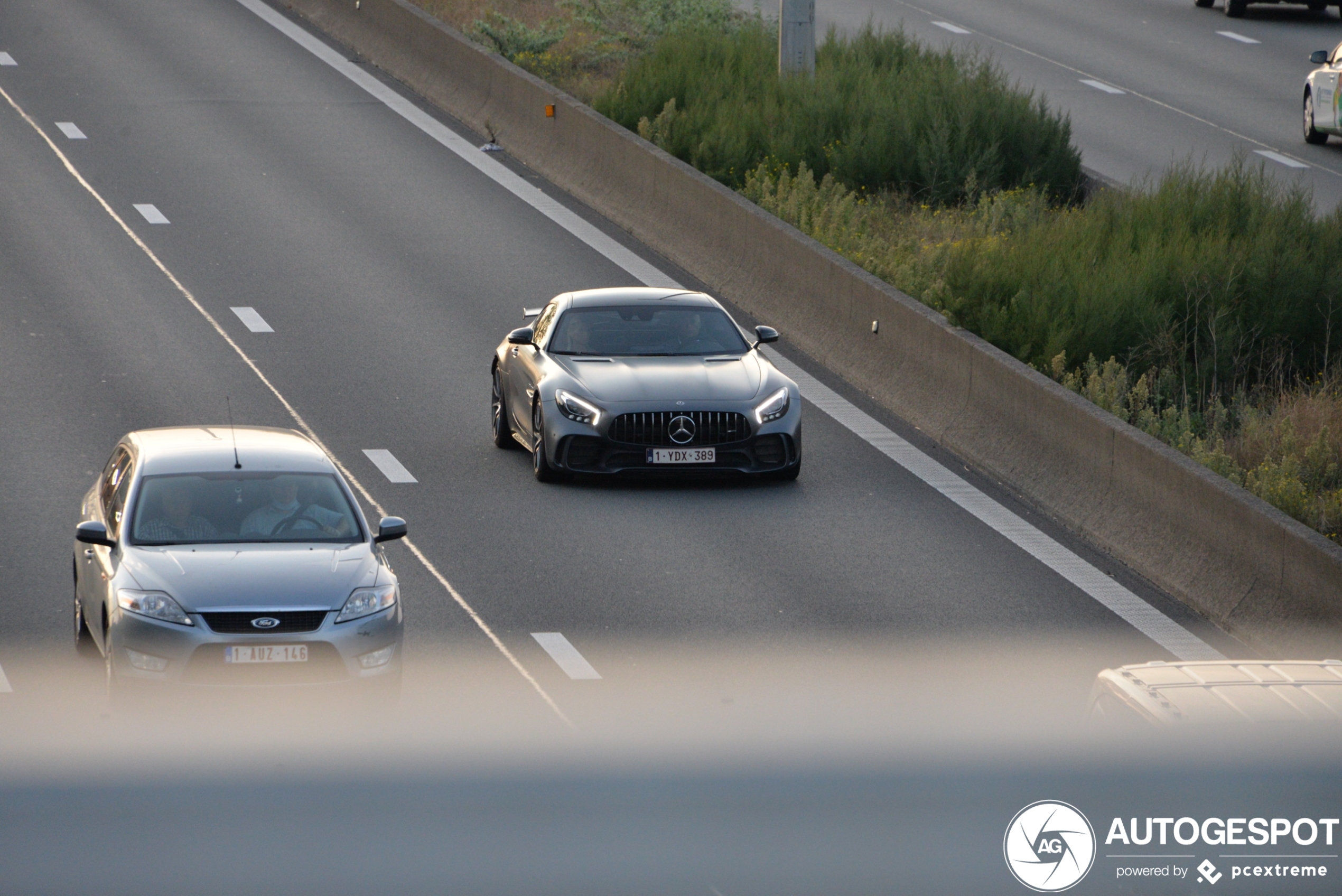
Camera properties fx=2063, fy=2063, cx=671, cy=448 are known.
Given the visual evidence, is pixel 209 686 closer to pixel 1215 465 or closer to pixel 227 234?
pixel 1215 465

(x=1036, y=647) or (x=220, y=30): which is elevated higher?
(x=1036, y=647)

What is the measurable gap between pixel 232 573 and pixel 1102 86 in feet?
93.3

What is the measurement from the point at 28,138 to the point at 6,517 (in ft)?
55.6

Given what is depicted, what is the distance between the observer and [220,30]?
38.0 m

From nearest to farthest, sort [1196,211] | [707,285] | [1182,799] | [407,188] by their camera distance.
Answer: [1182,799] < [1196,211] < [707,285] < [407,188]

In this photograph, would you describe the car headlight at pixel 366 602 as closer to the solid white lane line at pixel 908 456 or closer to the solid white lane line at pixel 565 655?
the solid white lane line at pixel 908 456

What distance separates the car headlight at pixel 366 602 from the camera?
10094 millimetres

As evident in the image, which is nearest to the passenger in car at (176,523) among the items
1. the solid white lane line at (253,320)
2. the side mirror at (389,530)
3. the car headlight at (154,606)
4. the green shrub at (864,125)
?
the car headlight at (154,606)

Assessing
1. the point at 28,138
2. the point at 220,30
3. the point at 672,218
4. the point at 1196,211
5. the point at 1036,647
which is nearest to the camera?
the point at 1036,647

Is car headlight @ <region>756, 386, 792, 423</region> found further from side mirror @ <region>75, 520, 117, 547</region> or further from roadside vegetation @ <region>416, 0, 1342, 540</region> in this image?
side mirror @ <region>75, 520, 117, 547</region>

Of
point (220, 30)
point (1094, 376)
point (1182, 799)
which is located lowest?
point (220, 30)

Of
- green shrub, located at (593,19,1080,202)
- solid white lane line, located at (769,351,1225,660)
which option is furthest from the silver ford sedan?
green shrub, located at (593,19,1080,202)

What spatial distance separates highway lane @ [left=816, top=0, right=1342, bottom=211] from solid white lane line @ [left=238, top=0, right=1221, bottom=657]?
763cm

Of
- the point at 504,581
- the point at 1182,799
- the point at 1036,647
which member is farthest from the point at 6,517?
the point at 1182,799
